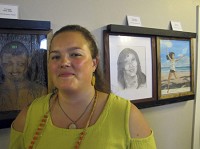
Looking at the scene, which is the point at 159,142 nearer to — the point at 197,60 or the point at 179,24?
the point at 197,60

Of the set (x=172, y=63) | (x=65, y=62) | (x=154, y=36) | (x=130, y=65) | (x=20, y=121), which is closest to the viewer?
(x=65, y=62)

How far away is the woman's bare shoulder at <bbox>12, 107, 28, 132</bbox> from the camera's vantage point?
0.92 m

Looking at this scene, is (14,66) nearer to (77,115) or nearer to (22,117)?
(22,117)

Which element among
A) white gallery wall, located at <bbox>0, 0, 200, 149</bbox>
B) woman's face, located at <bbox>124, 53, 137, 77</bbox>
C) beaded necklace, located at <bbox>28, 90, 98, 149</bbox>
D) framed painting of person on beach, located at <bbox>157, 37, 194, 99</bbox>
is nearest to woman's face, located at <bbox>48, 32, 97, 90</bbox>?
beaded necklace, located at <bbox>28, 90, 98, 149</bbox>

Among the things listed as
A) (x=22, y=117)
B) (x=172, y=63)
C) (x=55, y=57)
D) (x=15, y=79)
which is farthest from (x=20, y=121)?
(x=172, y=63)

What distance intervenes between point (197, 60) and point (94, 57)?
1.10 meters

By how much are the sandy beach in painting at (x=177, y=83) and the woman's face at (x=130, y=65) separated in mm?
256

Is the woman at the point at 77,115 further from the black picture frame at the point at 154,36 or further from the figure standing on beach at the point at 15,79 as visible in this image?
the black picture frame at the point at 154,36

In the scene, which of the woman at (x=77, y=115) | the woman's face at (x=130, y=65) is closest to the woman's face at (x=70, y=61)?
the woman at (x=77, y=115)

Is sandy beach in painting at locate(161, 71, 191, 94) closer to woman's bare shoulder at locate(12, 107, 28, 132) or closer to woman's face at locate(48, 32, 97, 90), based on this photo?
woman's face at locate(48, 32, 97, 90)

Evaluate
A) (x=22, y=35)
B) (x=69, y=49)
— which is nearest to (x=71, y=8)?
(x=22, y=35)

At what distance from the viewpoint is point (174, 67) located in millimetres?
1634

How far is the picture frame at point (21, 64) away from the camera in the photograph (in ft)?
3.25

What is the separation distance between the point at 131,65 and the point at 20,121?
707mm
